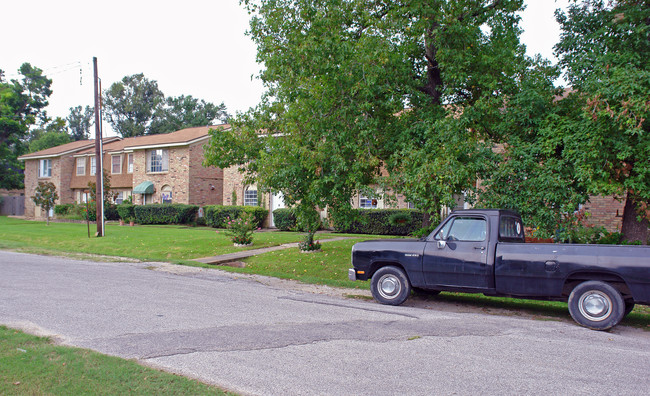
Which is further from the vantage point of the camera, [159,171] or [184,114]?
[184,114]

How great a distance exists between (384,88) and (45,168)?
44337 millimetres

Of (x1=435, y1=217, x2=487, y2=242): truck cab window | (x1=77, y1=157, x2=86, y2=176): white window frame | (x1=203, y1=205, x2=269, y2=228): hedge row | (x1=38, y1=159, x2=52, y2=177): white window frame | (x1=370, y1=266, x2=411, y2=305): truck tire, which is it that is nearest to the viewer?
(x1=435, y1=217, x2=487, y2=242): truck cab window

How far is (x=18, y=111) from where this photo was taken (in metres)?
51.5

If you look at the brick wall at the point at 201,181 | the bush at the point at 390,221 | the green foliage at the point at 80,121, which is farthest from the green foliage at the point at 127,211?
the green foliage at the point at 80,121

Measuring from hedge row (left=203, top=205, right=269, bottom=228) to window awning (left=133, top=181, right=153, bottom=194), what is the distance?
7.46 m

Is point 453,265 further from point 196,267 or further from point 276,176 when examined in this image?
point 196,267

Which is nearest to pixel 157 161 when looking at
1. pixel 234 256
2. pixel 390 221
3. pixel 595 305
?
pixel 390 221

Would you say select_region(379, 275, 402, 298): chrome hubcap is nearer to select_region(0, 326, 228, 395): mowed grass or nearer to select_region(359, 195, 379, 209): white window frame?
select_region(0, 326, 228, 395): mowed grass

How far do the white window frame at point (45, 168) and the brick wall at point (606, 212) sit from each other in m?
Answer: 45.3

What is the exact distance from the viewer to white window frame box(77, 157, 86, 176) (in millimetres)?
43906

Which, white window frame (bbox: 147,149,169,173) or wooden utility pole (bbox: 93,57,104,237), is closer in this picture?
wooden utility pole (bbox: 93,57,104,237)

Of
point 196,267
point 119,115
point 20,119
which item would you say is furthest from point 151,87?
point 196,267

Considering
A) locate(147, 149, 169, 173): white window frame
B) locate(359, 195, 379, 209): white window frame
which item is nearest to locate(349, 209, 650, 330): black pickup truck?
locate(359, 195, 379, 209): white window frame

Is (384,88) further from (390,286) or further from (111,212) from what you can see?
(111,212)
